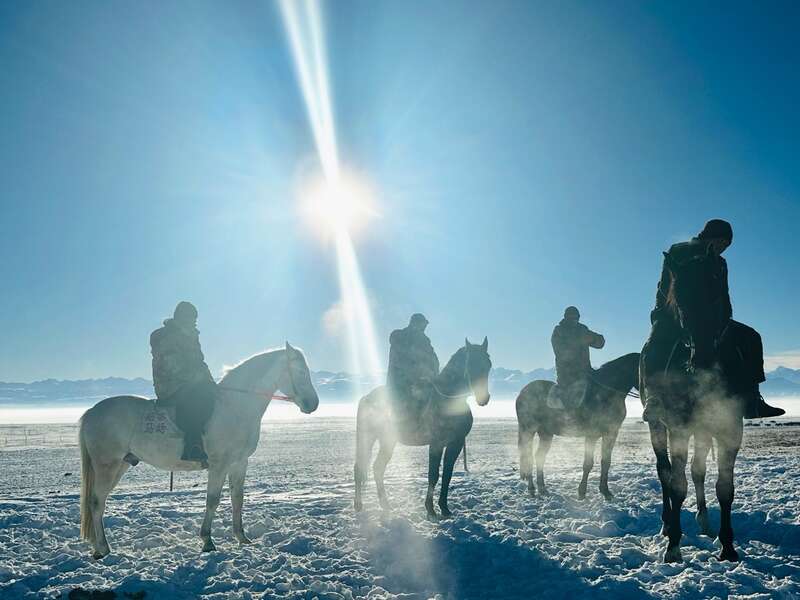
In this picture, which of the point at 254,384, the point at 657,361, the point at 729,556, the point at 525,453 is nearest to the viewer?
the point at 729,556

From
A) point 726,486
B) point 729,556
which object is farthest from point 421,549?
point 726,486

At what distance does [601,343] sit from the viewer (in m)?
11.0

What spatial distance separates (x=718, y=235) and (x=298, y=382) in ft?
19.5

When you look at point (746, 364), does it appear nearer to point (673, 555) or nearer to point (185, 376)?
point (673, 555)

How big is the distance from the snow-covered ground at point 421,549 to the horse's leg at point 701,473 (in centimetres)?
18

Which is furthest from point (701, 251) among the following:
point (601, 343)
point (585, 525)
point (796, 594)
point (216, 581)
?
point (216, 581)

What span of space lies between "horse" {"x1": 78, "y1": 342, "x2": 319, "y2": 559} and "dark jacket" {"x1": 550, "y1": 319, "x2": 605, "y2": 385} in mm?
5383

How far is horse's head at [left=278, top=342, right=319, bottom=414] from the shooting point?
8438 millimetres

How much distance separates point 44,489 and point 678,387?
61.8ft

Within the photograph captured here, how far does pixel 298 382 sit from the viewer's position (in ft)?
27.9

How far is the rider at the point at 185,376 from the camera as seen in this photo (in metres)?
7.87

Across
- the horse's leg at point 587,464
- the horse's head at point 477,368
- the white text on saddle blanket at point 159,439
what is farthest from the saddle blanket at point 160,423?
the horse's leg at point 587,464

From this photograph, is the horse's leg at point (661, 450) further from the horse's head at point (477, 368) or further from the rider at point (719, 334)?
the horse's head at point (477, 368)

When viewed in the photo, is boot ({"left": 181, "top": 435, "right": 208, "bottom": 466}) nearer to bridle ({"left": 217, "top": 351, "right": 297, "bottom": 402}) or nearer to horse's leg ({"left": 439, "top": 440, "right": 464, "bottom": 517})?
bridle ({"left": 217, "top": 351, "right": 297, "bottom": 402})
